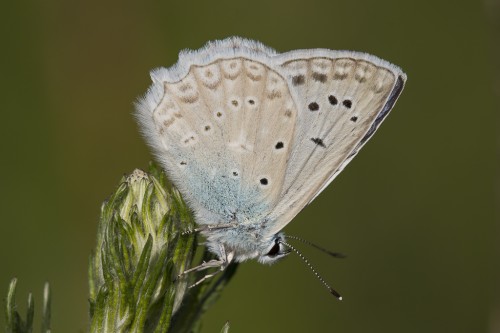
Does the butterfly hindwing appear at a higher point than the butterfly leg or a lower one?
higher

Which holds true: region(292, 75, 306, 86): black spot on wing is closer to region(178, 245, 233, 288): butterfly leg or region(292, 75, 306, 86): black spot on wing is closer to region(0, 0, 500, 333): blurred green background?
region(178, 245, 233, 288): butterfly leg

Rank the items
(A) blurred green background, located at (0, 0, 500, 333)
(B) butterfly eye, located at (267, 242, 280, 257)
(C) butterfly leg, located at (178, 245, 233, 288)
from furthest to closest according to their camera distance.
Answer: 1. (A) blurred green background, located at (0, 0, 500, 333)
2. (B) butterfly eye, located at (267, 242, 280, 257)
3. (C) butterfly leg, located at (178, 245, 233, 288)

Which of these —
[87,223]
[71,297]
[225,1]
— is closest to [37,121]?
[87,223]

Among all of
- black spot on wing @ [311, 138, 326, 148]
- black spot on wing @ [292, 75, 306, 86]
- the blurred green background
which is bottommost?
the blurred green background

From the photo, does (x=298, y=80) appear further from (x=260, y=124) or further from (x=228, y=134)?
Answer: (x=228, y=134)

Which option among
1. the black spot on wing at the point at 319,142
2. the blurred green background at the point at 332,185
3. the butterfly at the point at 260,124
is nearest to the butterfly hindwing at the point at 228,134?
the butterfly at the point at 260,124

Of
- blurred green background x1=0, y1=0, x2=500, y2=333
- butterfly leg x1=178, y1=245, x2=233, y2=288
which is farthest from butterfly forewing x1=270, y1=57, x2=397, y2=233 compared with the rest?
blurred green background x1=0, y1=0, x2=500, y2=333

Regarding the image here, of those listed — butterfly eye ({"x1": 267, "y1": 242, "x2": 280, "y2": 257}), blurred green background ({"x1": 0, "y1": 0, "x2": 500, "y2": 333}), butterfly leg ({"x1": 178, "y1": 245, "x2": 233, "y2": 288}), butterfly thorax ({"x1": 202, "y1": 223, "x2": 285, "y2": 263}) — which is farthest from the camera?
blurred green background ({"x1": 0, "y1": 0, "x2": 500, "y2": 333})

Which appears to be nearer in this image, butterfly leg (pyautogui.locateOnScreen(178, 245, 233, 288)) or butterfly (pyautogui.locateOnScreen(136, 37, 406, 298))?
butterfly leg (pyautogui.locateOnScreen(178, 245, 233, 288))
